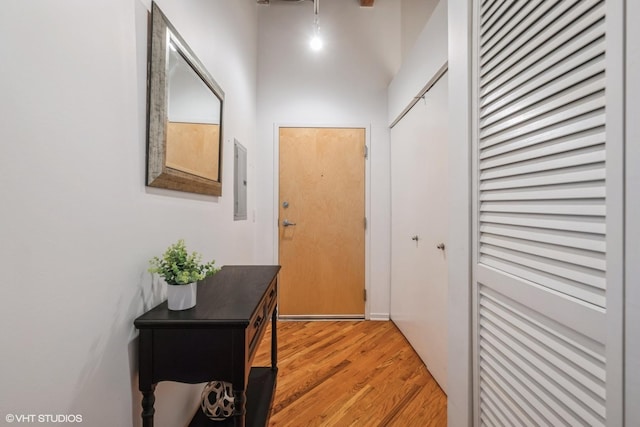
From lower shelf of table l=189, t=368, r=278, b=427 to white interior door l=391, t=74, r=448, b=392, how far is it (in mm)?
1069

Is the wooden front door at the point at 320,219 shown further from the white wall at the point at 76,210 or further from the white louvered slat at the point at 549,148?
the white louvered slat at the point at 549,148

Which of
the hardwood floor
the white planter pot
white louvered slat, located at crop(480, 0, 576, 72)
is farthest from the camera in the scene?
the hardwood floor

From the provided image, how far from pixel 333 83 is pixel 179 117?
6.73ft

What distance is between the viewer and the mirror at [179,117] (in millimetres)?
983

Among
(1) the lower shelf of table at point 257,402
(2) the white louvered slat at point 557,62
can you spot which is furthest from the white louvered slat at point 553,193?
(1) the lower shelf of table at point 257,402

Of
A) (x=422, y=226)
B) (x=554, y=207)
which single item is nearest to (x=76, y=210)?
(x=554, y=207)

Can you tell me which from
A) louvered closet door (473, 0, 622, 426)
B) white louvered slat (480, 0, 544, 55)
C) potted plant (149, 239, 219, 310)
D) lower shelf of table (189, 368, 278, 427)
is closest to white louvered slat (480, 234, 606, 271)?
louvered closet door (473, 0, 622, 426)

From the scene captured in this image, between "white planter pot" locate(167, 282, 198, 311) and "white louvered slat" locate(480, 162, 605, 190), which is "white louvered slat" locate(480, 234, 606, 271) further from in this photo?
"white planter pot" locate(167, 282, 198, 311)

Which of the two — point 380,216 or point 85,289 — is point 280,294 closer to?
point 380,216

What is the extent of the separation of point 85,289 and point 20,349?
0.17 meters

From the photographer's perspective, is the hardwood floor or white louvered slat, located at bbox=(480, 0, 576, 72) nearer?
white louvered slat, located at bbox=(480, 0, 576, 72)

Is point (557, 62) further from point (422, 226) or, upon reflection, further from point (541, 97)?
point (422, 226)

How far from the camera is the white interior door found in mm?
1707

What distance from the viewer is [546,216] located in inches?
27.9
